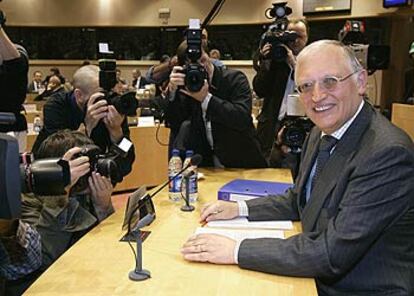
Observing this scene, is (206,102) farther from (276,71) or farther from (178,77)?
(276,71)

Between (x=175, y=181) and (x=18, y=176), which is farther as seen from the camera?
(x=175, y=181)

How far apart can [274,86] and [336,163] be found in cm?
162

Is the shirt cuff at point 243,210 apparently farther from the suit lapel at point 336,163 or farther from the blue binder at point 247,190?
the suit lapel at point 336,163

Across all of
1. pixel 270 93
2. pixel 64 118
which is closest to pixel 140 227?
pixel 64 118

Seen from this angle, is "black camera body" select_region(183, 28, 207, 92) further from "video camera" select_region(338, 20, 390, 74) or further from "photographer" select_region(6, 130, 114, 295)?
"video camera" select_region(338, 20, 390, 74)

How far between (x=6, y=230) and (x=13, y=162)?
1.68 ft

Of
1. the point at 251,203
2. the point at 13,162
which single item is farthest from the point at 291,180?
the point at 13,162

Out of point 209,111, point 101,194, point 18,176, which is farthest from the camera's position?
point 209,111

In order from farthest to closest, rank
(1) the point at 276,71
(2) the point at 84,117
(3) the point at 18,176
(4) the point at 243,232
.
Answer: (1) the point at 276,71 → (2) the point at 84,117 → (4) the point at 243,232 → (3) the point at 18,176

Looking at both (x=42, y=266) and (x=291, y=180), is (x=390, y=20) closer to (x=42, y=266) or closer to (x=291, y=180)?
(x=291, y=180)

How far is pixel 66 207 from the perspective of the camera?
171 cm

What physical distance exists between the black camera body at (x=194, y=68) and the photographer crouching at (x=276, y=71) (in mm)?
707

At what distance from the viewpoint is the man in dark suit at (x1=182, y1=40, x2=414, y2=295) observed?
1.34m

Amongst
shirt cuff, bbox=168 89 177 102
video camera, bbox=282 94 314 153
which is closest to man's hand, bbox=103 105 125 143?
shirt cuff, bbox=168 89 177 102
